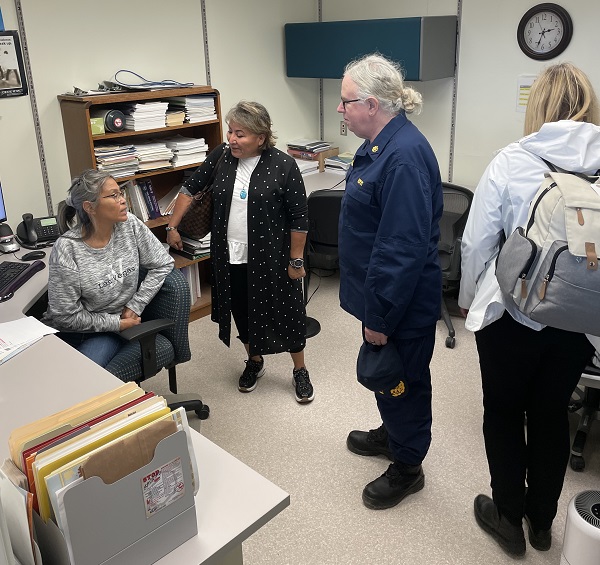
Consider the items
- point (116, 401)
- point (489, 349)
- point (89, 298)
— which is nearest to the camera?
point (116, 401)

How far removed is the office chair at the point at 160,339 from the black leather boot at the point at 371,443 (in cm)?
79

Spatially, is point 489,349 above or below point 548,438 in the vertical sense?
above

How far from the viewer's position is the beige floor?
213 cm

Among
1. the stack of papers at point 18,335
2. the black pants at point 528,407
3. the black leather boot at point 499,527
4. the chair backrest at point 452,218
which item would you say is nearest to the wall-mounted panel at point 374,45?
the chair backrest at point 452,218

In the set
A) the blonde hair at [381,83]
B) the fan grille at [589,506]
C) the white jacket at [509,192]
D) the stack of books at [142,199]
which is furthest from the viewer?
the stack of books at [142,199]

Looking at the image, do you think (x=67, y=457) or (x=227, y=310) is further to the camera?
(x=227, y=310)

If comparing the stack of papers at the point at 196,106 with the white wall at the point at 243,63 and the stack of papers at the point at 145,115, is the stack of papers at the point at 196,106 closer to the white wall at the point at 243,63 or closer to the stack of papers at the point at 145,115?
the stack of papers at the point at 145,115

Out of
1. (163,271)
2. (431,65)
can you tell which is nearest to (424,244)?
(163,271)

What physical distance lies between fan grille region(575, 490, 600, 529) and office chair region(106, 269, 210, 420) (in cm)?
152

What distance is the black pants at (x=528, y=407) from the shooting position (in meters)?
1.73

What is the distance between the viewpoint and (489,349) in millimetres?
1826

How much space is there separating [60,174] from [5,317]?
133cm

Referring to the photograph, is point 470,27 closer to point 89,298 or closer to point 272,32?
point 272,32

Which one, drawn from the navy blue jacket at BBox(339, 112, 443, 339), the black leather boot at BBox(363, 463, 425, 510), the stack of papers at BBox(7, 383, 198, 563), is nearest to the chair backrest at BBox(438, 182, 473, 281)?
the black leather boot at BBox(363, 463, 425, 510)
